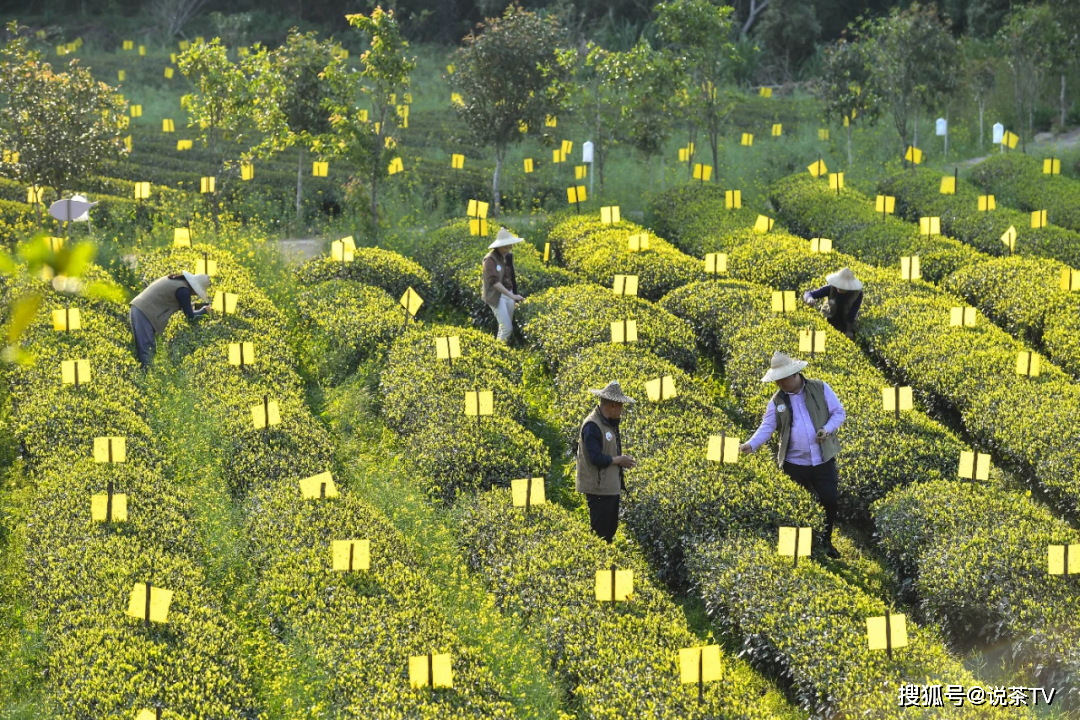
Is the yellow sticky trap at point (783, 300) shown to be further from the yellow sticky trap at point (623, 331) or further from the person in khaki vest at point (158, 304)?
the person in khaki vest at point (158, 304)

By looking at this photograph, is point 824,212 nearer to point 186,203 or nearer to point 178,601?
point 186,203

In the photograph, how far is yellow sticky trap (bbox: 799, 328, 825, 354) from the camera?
1467 cm

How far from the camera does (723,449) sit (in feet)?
38.6

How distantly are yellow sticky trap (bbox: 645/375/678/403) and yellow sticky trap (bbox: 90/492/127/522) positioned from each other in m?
5.63

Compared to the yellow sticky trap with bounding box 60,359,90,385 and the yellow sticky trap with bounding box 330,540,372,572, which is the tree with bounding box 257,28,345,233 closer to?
the yellow sticky trap with bounding box 60,359,90,385

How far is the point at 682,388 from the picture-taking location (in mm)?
13953

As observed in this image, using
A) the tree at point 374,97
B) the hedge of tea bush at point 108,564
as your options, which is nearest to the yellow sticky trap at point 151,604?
the hedge of tea bush at point 108,564

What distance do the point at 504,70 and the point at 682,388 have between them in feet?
34.4

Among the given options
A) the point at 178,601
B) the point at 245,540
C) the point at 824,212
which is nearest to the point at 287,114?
the point at 824,212

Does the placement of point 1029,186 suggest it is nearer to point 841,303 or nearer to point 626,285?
point 841,303

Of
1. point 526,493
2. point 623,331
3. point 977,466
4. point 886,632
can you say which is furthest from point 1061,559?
point 623,331

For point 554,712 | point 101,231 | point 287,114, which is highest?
point 287,114

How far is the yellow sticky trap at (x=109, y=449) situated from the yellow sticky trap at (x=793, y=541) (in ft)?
20.9

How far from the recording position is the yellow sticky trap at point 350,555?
10.1 meters
